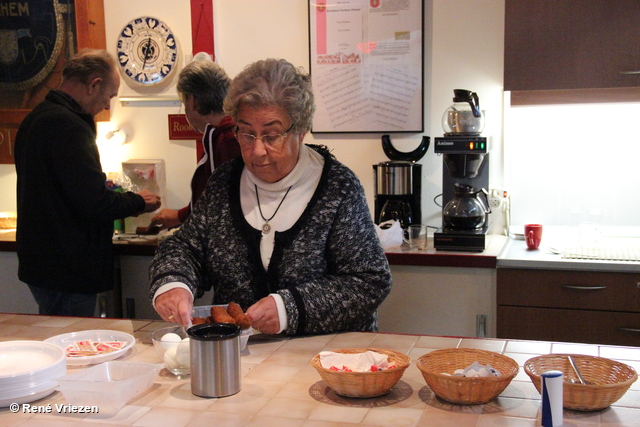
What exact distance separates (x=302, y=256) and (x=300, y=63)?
1.83 m

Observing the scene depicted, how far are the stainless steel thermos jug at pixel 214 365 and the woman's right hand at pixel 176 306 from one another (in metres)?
0.29

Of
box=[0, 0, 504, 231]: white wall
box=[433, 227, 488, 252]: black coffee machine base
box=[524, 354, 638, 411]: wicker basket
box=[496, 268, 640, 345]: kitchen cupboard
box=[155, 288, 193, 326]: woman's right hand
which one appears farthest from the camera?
box=[0, 0, 504, 231]: white wall

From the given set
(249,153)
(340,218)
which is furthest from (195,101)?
(340,218)

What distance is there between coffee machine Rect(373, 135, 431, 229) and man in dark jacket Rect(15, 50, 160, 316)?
110 cm

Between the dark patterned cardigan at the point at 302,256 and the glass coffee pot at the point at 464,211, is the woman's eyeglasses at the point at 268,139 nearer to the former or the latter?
the dark patterned cardigan at the point at 302,256

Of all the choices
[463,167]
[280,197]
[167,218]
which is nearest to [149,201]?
[167,218]

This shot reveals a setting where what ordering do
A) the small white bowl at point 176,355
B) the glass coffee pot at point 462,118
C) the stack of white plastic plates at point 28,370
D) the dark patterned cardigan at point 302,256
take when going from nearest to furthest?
the stack of white plastic plates at point 28,370, the small white bowl at point 176,355, the dark patterned cardigan at point 302,256, the glass coffee pot at point 462,118

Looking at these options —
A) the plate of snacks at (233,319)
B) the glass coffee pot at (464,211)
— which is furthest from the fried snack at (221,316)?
the glass coffee pot at (464,211)

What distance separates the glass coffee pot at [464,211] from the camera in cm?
293

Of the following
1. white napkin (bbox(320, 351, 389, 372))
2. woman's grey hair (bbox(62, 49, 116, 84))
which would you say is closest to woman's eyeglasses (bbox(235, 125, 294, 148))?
white napkin (bbox(320, 351, 389, 372))

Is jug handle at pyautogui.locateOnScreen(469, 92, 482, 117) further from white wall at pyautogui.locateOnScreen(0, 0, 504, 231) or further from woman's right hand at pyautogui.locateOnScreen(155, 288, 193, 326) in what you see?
woman's right hand at pyautogui.locateOnScreen(155, 288, 193, 326)

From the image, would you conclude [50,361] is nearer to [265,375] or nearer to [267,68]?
[265,375]

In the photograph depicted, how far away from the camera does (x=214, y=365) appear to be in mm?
1335

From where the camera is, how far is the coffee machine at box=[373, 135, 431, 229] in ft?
10.3
